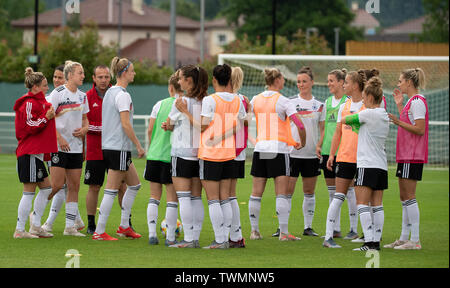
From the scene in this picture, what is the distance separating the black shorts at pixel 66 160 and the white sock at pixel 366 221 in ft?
11.1

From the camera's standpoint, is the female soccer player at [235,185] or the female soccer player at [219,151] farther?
the female soccer player at [235,185]

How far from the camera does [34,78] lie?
30.2 feet

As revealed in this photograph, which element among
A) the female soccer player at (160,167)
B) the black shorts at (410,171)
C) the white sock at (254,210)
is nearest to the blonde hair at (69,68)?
the female soccer player at (160,167)

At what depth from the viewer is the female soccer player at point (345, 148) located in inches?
349

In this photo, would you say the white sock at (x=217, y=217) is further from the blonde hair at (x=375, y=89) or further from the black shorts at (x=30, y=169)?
the black shorts at (x=30, y=169)

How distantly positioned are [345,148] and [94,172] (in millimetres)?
2987

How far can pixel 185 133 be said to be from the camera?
8547 millimetres

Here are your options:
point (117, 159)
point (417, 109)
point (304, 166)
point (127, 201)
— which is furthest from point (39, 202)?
point (417, 109)

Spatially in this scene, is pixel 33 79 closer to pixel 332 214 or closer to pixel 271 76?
pixel 271 76

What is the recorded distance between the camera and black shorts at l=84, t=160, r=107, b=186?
32.0ft

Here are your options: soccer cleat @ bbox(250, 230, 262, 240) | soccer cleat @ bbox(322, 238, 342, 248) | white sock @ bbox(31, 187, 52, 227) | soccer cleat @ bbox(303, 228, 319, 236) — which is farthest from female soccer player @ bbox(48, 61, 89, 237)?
soccer cleat @ bbox(322, 238, 342, 248)

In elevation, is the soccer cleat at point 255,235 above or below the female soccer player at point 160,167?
below
